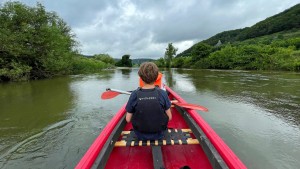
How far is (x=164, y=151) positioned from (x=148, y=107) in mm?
703

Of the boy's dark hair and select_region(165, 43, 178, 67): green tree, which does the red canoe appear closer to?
the boy's dark hair

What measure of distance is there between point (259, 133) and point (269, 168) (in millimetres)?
1647

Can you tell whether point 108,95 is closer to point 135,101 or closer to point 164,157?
point 135,101

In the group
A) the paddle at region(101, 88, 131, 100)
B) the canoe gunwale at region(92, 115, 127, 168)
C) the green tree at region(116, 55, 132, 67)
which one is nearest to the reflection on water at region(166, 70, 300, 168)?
the canoe gunwale at region(92, 115, 127, 168)

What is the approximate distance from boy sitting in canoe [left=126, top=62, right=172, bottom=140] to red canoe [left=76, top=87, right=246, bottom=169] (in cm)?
17

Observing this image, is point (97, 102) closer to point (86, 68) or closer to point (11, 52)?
point (11, 52)

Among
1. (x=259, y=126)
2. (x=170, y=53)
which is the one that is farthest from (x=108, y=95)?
(x=170, y=53)

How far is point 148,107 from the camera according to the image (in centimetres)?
258

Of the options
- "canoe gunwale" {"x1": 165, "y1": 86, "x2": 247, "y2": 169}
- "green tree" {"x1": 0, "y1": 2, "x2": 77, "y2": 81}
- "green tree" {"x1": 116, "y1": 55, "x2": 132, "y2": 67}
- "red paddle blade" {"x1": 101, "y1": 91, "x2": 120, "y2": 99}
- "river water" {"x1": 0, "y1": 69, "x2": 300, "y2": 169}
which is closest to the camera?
"canoe gunwale" {"x1": 165, "y1": 86, "x2": 247, "y2": 169}

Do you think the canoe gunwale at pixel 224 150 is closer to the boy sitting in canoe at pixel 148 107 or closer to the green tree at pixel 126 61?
the boy sitting in canoe at pixel 148 107

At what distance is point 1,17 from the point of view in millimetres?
16672

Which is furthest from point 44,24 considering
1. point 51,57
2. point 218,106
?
point 218,106

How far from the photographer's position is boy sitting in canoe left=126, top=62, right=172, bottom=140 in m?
2.57

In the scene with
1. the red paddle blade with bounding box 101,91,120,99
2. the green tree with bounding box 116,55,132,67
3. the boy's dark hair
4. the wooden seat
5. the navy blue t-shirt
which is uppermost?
the green tree with bounding box 116,55,132,67
